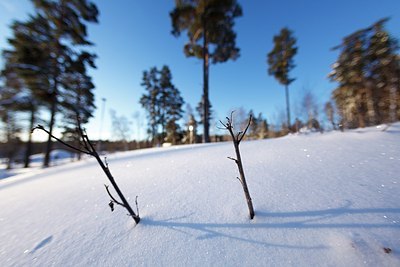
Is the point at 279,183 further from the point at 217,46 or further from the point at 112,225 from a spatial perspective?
the point at 217,46

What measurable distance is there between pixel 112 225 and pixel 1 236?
1332mm

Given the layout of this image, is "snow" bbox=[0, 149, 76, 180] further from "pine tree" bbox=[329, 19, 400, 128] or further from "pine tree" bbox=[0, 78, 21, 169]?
"pine tree" bbox=[329, 19, 400, 128]

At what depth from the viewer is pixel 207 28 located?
9.52 meters

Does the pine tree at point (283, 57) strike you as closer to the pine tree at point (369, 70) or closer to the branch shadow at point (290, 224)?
the pine tree at point (369, 70)

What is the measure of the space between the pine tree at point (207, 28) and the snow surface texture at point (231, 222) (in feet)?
23.0

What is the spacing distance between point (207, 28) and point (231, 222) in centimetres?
1086

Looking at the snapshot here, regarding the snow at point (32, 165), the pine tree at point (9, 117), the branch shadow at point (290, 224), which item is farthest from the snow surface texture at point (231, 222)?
the pine tree at point (9, 117)

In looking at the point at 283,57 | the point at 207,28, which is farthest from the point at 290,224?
the point at 283,57

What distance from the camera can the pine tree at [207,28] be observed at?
9.18 meters

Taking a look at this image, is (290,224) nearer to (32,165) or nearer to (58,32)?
(58,32)

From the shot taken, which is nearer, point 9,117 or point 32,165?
point 9,117

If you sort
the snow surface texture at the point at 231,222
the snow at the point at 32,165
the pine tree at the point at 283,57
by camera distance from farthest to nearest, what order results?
the pine tree at the point at 283,57, the snow at the point at 32,165, the snow surface texture at the point at 231,222

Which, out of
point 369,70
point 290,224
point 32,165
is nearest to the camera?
point 290,224

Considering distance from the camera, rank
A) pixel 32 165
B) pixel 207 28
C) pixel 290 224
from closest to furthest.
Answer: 1. pixel 290 224
2. pixel 207 28
3. pixel 32 165
